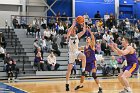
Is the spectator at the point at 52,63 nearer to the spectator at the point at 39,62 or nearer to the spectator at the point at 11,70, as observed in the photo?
the spectator at the point at 39,62

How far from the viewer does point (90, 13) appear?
1116 inches

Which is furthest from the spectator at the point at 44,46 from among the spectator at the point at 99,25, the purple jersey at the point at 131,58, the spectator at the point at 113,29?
the purple jersey at the point at 131,58

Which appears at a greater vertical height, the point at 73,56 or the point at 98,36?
the point at 98,36

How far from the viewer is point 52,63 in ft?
58.1

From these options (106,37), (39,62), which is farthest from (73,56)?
(106,37)

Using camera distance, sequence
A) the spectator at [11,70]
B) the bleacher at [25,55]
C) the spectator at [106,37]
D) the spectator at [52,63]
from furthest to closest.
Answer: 1. the spectator at [106,37]
2. the spectator at [52,63]
3. the bleacher at [25,55]
4. the spectator at [11,70]

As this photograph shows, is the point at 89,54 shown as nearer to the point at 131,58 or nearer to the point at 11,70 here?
the point at 131,58

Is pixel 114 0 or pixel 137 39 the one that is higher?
pixel 114 0

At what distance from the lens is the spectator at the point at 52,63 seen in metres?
17.6

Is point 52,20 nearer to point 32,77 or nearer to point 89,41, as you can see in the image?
point 32,77

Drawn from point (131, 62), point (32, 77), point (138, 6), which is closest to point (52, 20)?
point (32, 77)

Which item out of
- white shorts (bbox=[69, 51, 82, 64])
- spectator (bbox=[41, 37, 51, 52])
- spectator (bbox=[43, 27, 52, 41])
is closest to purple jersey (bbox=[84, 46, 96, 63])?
white shorts (bbox=[69, 51, 82, 64])

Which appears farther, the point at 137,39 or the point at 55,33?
the point at 137,39

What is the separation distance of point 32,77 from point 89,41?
670 centimetres
